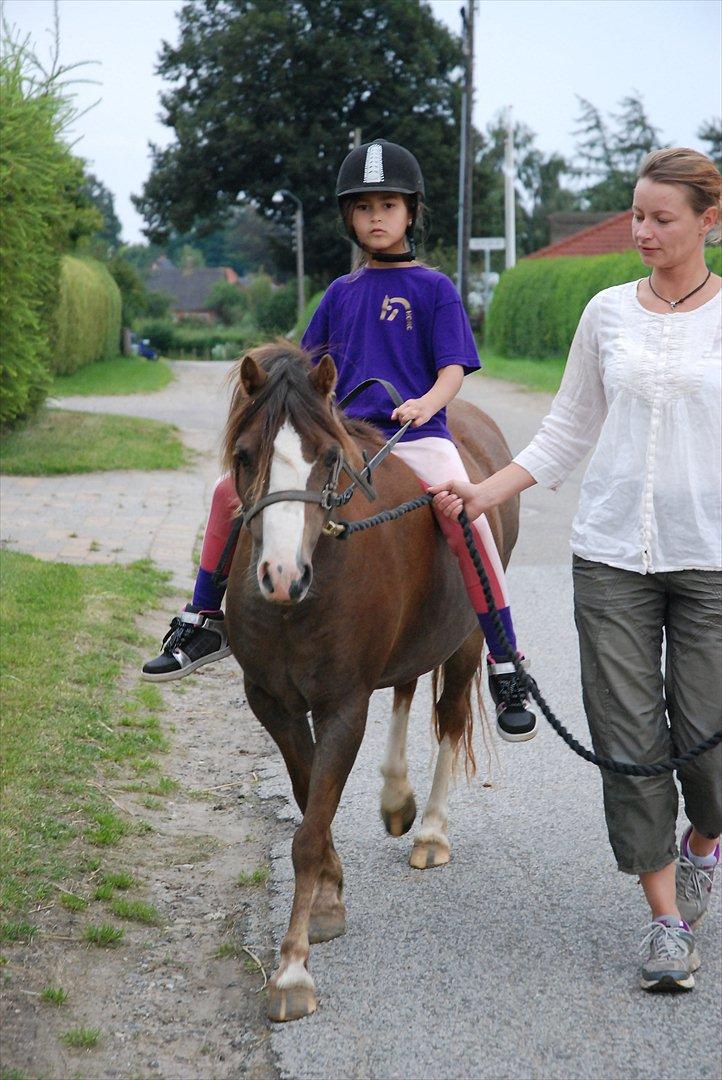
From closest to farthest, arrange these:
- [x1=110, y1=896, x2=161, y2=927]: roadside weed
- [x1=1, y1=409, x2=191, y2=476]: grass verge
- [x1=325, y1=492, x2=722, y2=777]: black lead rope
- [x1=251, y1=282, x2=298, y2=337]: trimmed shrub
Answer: [x1=325, y1=492, x2=722, y2=777]: black lead rope
[x1=110, y1=896, x2=161, y2=927]: roadside weed
[x1=1, y1=409, x2=191, y2=476]: grass verge
[x1=251, y1=282, x2=298, y2=337]: trimmed shrub

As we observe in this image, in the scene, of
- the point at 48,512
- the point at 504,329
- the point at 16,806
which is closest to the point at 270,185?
the point at 504,329

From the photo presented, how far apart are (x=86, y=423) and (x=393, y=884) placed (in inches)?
612

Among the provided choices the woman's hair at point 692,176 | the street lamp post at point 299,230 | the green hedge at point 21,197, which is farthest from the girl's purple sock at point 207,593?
the street lamp post at point 299,230

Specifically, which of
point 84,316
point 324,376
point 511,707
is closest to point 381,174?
point 324,376

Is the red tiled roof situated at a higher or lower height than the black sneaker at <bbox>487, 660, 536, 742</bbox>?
higher

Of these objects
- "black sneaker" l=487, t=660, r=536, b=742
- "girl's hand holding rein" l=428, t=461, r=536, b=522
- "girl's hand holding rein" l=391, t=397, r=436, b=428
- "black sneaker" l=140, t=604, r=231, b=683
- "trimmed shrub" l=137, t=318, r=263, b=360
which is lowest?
"trimmed shrub" l=137, t=318, r=263, b=360

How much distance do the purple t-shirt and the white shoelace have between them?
1.69 m

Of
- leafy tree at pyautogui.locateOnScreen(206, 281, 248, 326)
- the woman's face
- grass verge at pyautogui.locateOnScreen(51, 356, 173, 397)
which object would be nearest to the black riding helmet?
the woman's face

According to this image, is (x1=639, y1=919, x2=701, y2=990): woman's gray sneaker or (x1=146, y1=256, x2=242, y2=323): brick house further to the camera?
(x1=146, y1=256, x2=242, y2=323): brick house

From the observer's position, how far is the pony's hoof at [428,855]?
181 inches

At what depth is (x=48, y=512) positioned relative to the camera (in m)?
11.7

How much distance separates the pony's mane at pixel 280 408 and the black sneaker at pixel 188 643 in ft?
2.96

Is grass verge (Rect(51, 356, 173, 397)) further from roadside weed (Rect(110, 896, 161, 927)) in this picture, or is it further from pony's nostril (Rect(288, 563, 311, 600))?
pony's nostril (Rect(288, 563, 311, 600))

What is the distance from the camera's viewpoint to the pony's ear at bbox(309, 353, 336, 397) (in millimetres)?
3488
